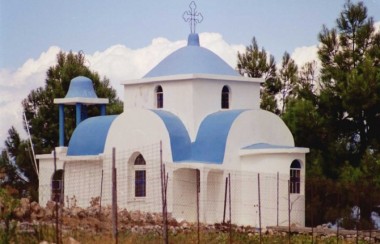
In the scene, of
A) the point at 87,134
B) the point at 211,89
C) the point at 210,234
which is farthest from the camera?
the point at 87,134

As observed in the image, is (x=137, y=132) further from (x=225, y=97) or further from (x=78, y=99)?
(x=78, y=99)

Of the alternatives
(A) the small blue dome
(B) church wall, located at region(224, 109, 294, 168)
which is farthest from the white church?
(A) the small blue dome

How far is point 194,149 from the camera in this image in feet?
88.0

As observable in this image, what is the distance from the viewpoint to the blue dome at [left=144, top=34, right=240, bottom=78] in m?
27.8

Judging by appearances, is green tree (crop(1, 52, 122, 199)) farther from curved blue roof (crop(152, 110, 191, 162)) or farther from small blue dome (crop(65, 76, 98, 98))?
curved blue roof (crop(152, 110, 191, 162))

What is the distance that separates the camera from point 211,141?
86.9 feet

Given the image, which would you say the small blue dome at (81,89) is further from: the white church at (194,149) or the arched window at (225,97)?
the arched window at (225,97)

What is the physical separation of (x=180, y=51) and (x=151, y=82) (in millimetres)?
1260

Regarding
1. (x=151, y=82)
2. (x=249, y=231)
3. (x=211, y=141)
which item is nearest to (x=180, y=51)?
(x=151, y=82)

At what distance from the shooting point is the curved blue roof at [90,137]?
29156 millimetres

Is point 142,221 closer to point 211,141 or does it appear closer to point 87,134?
point 211,141

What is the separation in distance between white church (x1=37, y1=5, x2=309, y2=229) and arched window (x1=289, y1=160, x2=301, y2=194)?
0.03 m

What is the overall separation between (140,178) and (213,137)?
2.42m

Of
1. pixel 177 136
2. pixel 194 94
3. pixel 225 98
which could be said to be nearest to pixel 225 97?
pixel 225 98
